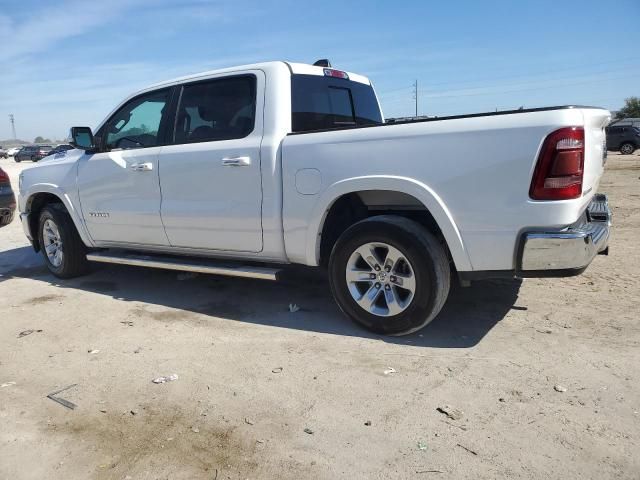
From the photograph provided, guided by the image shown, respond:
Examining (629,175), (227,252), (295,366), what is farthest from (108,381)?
(629,175)

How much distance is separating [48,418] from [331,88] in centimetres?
342

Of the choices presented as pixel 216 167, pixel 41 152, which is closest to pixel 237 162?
pixel 216 167

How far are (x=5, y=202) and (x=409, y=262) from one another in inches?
246

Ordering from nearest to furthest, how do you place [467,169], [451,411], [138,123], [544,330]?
1. [451,411]
2. [467,169]
3. [544,330]
4. [138,123]

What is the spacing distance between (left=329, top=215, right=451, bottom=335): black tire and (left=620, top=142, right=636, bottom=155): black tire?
29.8 m

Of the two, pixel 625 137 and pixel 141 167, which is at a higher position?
pixel 141 167

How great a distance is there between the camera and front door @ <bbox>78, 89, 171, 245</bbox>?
16.0 feet

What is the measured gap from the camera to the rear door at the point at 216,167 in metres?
4.21

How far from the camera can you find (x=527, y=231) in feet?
10.5

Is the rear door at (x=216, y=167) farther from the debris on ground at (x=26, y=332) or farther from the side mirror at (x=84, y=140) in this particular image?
the debris on ground at (x=26, y=332)

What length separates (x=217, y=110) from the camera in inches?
180

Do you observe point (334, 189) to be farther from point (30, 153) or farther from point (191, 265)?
point (30, 153)

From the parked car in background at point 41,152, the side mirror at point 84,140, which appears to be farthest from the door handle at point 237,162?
the parked car in background at point 41,152

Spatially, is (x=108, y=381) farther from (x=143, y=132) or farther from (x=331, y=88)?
(x=331, y=88)
